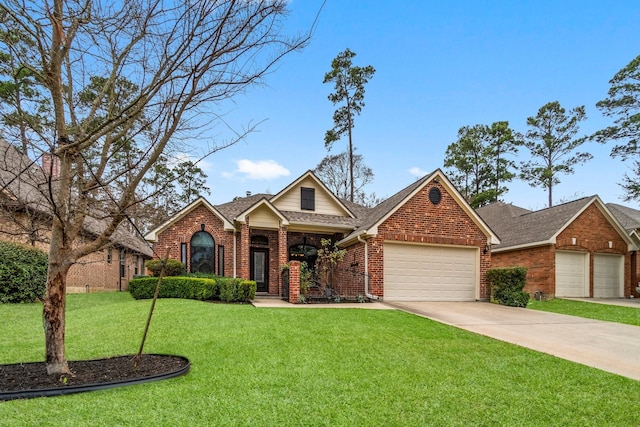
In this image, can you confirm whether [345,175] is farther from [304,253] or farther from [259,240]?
[259,240]

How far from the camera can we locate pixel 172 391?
417 centimetres

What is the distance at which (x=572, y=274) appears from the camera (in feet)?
57.2

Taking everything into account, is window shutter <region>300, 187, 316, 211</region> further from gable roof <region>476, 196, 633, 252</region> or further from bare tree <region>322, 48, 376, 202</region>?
bare tree <region>322, 48, 376, 202</region>

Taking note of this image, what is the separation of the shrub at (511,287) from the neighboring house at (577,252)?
3851mm

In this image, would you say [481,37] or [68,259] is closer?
[68,259]

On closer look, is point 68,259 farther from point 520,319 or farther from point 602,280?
point 602,280

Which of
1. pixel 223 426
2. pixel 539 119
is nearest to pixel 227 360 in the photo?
pixel 223 426

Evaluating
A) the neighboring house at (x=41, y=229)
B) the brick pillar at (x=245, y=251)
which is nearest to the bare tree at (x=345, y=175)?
the neighboring house at (x=41, y=229)

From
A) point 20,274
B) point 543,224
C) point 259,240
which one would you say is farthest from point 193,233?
point 543,224

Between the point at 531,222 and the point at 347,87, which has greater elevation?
the point at 347,87

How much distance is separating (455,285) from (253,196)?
10885 millimetres

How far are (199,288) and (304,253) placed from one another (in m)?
5.59

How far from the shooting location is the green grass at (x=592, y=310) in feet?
36.4

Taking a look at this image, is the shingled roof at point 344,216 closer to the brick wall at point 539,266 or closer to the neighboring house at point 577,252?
the brick wall at point 539,266
